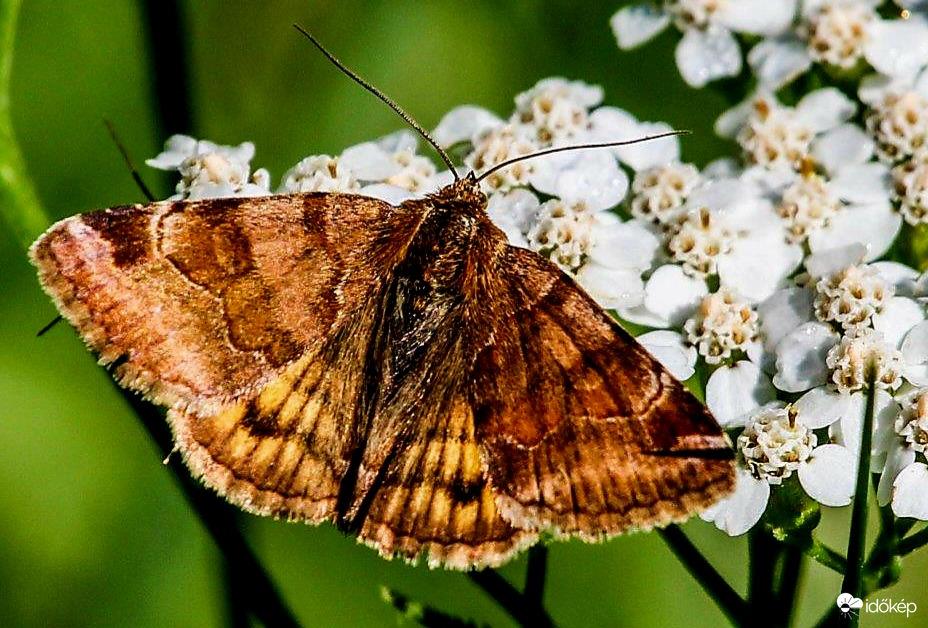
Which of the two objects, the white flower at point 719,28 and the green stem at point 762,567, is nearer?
the green stem at point 762,567

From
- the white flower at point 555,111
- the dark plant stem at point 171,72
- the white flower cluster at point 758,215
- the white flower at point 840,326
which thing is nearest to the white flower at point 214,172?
the white flower cluster at point 758,215

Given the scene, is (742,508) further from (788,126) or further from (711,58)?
(711,58)

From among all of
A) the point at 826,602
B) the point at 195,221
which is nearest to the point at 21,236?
the point at 195,221

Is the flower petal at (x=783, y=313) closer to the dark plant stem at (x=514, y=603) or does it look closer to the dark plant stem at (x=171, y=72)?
the dark plant stem at (x=514, y=603)

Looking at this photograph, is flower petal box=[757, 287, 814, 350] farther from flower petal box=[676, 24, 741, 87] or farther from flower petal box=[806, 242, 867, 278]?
flower petal box=[676, 24, 741, 87]

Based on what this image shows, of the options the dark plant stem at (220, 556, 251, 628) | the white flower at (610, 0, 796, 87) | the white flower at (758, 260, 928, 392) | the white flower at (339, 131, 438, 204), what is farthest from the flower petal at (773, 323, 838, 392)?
the dark plant stem at (220, 556, 251, 628)

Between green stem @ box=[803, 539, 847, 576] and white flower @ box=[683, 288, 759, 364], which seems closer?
green stem @ box=[803, 539, 847, 576]

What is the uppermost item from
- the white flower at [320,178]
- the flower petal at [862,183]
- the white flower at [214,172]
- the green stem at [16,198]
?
the green stem at [16,198]
